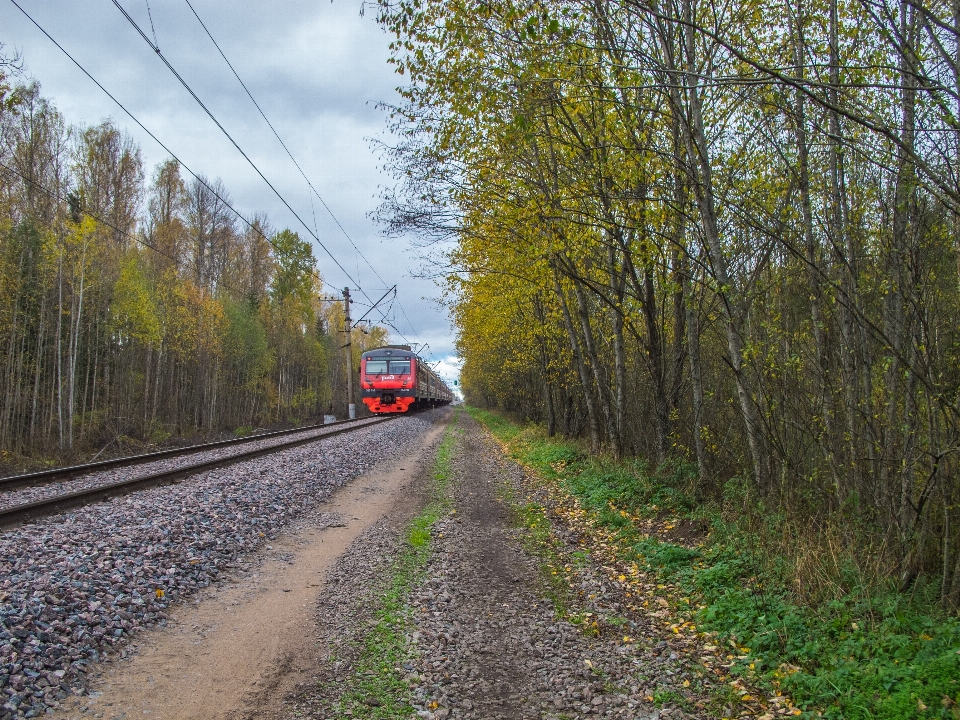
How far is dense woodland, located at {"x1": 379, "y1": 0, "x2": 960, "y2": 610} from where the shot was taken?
414cm

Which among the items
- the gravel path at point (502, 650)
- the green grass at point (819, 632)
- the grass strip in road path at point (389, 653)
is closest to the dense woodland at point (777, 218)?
the green grass at point (819, 632)

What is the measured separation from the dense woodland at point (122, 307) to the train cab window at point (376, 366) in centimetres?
792

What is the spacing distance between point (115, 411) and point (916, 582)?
26813 millimetres

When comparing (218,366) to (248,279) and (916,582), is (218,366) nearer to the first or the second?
(248,279)

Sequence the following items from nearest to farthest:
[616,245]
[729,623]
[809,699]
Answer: [809,699]
[729,623]
[616,245]

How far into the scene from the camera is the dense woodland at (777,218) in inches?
163

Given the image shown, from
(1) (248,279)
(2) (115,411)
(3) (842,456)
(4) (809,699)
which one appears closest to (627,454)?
(3) (842,456)

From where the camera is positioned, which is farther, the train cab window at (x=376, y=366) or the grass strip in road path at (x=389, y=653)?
the train cab window at (x=376, y=366)

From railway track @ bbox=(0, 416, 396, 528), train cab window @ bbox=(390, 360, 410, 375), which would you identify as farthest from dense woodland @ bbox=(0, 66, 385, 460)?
train cab window @ bbox=(390, 360, 410, 375)

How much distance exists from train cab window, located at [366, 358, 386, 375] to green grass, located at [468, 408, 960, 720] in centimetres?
2674

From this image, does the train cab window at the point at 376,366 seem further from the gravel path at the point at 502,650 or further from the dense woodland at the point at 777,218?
the gravel path at the point at 502,650

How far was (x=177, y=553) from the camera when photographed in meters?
5.60

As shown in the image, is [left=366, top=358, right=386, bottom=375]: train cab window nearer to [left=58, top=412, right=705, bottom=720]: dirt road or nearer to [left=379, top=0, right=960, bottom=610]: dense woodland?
[left=379, top=0, right=960, bottom=610]: dense woodland

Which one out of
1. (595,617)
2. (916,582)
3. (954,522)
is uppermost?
(954,522)
